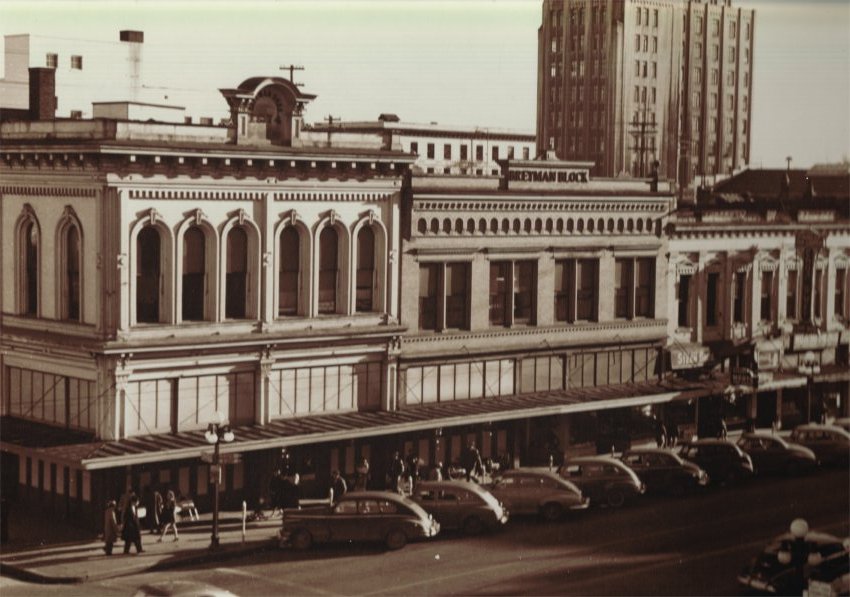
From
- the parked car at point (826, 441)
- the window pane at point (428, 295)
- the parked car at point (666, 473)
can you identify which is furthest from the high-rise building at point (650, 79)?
the parked car at point (666, 473)

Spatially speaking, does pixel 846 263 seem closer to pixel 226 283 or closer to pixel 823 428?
pixel 823 428

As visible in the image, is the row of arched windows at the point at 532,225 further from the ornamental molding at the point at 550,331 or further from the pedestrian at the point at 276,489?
the pedestrian at the point at 276,489

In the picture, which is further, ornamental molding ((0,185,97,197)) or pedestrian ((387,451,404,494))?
pedestrian ((387,451,404,494))

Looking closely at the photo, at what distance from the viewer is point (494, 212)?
105 ft

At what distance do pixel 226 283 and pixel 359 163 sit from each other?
3866 millimetres

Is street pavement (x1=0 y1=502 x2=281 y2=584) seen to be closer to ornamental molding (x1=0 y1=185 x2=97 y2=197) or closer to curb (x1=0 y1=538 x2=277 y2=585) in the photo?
curb (x1=0 y1=538 x2=277 y2=585)

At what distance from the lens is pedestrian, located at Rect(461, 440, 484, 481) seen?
1200 inches

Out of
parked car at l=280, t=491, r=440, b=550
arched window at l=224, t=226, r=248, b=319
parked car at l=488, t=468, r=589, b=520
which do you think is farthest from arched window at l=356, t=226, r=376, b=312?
parked car at l=280, t=491, r=440, b=550

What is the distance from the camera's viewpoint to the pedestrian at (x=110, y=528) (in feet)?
83.9

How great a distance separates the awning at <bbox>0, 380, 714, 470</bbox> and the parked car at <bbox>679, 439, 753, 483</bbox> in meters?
1.96

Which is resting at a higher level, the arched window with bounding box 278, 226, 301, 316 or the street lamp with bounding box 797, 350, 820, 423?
the arched window with bounding box 278, 226, 301, 316

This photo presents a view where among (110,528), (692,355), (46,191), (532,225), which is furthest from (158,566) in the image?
(692,355)

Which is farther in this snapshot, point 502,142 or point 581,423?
point 502,142

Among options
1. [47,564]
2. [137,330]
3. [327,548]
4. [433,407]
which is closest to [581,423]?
[433,407]
